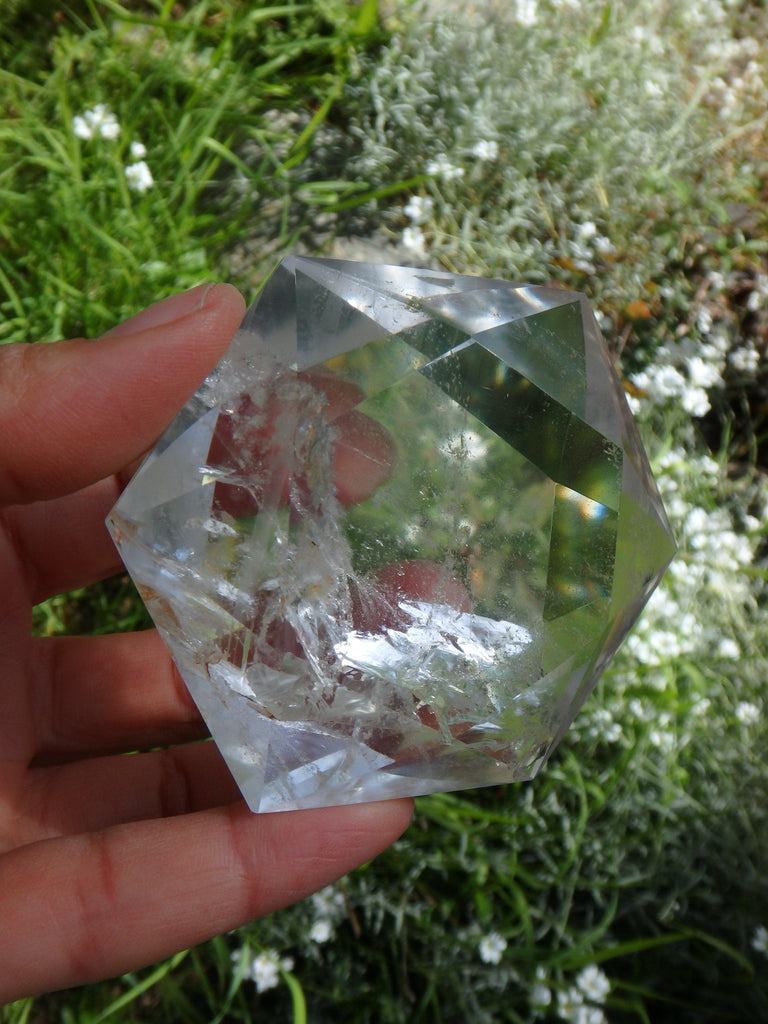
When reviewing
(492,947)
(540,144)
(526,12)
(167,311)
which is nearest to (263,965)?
(492,947)

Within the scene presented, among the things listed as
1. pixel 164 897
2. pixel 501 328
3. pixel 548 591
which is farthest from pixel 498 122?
pixel 164 897

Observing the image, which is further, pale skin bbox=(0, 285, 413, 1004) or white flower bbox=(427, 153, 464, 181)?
white flower bbox=(427, 153, 464, 181)

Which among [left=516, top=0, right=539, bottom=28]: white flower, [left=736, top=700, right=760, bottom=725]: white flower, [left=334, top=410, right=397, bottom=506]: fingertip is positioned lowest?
[left=736, top=700, right=760, bottom=725]: white flower

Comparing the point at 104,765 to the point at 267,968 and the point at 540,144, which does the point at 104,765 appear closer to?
the point at 267,968

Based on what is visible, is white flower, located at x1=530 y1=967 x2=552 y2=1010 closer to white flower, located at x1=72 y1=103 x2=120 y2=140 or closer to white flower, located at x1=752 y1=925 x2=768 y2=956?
white flower, located at x1=752 y1=925 x2=768 y2=956

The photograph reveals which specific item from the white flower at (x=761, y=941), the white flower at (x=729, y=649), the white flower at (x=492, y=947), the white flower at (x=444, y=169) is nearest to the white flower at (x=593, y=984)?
the white flower at (x=492, y=947)

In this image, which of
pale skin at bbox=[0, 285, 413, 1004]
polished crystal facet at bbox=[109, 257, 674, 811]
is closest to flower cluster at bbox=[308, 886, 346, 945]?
pale skin at bbox=[0, 285, 413, 1004]

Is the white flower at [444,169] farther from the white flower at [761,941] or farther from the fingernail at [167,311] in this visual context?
the white flower at [761,941]

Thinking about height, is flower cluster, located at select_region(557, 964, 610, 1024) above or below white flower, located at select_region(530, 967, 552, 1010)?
above
